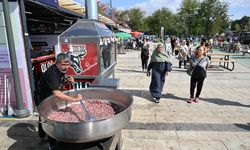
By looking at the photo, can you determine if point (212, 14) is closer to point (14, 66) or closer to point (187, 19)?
point (187, 19)

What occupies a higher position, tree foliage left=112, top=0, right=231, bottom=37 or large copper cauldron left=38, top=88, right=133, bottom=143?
tree foliage left=112, top=0, right=231, bottom=37

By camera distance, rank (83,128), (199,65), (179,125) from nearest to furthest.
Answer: (83,128)
(179,125)
(199,65)

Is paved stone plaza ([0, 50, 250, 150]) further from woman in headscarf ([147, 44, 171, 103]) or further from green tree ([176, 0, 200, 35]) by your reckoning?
green tree ([176, 0, 200, 35])

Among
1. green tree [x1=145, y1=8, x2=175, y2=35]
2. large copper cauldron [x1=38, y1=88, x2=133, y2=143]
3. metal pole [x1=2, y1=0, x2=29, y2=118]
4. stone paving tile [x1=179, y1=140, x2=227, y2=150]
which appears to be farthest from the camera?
green tree [x1=145, y1=8, x2=175, y2=35]

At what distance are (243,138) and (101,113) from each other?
306cm

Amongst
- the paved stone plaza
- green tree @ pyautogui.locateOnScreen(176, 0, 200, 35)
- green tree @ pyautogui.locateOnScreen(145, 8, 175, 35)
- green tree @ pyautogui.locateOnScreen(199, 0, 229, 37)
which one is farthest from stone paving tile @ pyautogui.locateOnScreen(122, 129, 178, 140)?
green tree @ pyautogui.locateOnScreen(145, 8, 175, 35)

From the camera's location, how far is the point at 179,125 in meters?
5.07

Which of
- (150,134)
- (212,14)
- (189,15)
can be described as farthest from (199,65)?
(189,15)

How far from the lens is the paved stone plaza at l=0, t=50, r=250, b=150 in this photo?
4234mm

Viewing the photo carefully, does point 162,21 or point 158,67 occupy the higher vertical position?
point 162,21

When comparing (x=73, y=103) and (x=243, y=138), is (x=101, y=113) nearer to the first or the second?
(x=73, y=103)

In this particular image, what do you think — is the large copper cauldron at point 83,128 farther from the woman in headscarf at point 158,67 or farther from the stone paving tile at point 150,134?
the woman in headscarf at point 158,67

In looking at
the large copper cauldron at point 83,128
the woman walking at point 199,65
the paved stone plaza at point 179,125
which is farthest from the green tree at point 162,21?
the large copper cauldron at point 83,128

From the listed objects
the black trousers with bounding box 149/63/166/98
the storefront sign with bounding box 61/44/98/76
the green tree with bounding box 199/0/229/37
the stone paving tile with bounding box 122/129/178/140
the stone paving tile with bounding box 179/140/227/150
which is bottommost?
the stone paving tile with bounding box 179/140/227/150
